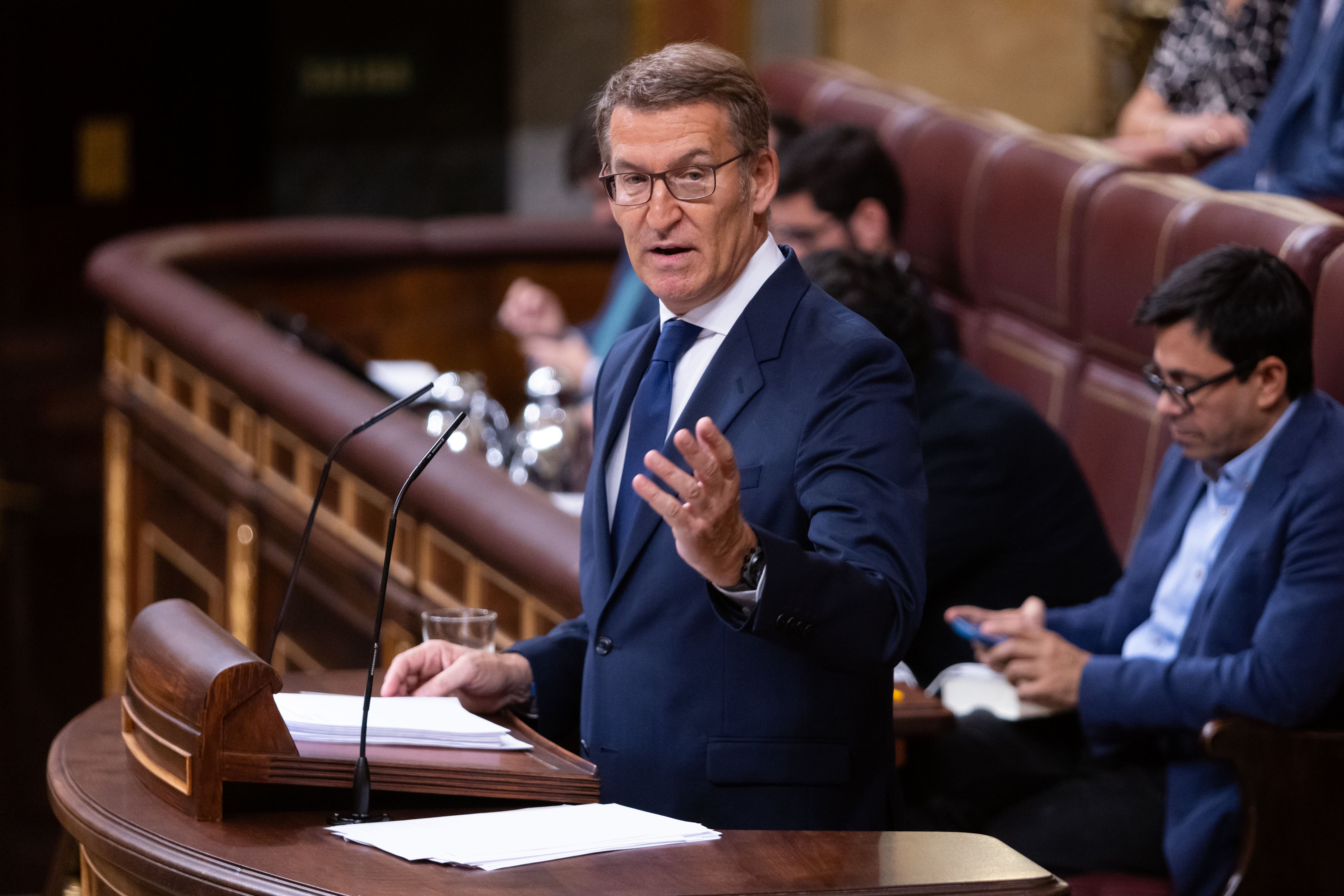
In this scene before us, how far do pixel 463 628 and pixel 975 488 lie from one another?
1065 millimetres

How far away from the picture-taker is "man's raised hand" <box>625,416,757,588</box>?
4.31 ft

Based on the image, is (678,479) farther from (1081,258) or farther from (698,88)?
(1081,258)

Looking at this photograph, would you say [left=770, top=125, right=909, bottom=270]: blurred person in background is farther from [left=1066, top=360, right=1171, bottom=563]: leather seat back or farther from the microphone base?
the microphone base

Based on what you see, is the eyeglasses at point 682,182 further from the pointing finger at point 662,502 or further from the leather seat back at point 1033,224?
the leather seat back at point 1033,224

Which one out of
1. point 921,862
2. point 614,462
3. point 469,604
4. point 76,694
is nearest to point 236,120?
point 76,694

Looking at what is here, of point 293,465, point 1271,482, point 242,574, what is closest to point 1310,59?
point 1271,482

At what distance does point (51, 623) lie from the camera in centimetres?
635

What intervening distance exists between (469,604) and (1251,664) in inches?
53.2

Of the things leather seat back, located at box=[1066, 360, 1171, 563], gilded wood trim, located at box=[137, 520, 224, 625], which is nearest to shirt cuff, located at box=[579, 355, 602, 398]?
gilded wood trim, located at box=[137, 520, 224, 625]

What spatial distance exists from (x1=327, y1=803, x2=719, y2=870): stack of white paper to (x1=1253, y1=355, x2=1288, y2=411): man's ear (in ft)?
4.06

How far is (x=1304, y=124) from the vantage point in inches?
147

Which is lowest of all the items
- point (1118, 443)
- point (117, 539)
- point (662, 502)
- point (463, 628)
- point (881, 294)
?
point (117, 539)

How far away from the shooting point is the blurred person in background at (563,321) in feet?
14.0

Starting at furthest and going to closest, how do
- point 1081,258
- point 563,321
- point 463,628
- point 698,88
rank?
point 563,321
point 1081,258
point 463,628
point 698,88
